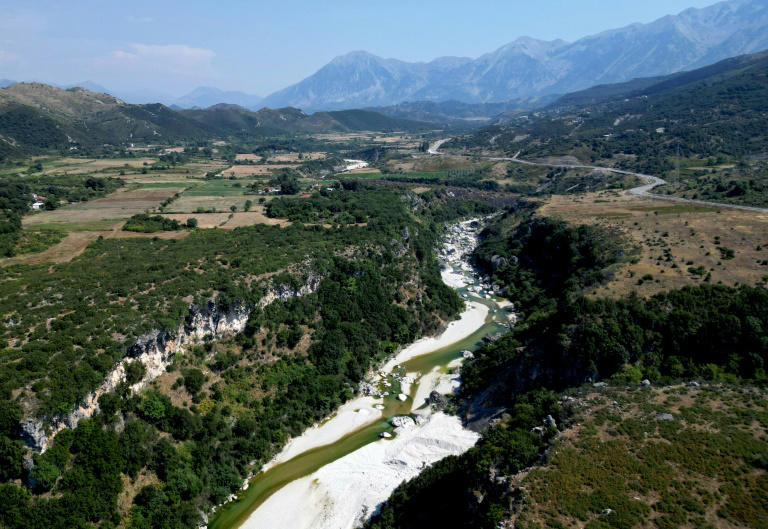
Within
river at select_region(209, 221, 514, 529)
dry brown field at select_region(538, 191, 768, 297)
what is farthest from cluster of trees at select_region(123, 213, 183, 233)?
dry brown field at select_region(538, 191, 768, 297)

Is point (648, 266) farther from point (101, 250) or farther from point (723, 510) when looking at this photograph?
point (101, 250)

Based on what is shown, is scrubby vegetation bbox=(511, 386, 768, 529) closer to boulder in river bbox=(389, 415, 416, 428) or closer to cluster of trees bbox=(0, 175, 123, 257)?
boulder in river bbox=(389, 415, 416, 428)

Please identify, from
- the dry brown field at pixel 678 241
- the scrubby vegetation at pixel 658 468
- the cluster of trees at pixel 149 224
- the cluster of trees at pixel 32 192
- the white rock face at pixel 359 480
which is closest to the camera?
the scrubby vegetation at pixel 658 468

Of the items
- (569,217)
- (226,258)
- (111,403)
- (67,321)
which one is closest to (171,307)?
(67,321)

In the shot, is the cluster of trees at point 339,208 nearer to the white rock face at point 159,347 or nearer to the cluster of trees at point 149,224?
the cluster of trees at point 149,224

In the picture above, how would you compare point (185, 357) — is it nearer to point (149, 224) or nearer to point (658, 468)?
point (658, 468)

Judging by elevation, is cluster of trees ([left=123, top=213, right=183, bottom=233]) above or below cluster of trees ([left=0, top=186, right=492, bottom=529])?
above

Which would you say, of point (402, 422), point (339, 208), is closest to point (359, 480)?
point (402, 422)

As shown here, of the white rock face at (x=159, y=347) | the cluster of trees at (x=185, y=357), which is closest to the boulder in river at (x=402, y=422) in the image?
the cluster of trees at (x=185, y=357)
